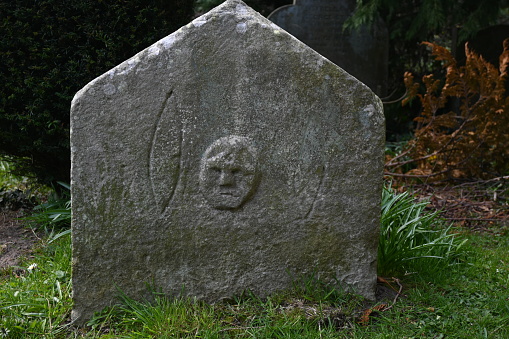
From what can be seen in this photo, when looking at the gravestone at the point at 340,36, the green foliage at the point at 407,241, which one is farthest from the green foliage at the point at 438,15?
the green foliage at the point at 407,241

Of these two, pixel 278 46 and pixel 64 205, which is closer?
pixel 278 46

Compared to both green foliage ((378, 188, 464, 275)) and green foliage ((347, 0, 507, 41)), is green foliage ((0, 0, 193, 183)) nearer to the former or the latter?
green foliage ((378, 188, 464, 275))

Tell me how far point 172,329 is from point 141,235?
1.38 ft

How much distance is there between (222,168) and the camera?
2326 mm

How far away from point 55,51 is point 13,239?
49.9 inches

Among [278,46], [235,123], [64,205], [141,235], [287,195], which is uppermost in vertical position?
[278,46]

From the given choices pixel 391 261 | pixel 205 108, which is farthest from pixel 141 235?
pixel 391 261

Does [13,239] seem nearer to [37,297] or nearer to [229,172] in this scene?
[37,297]

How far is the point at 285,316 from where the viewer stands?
7.64 feet

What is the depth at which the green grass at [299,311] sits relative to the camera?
2.29m

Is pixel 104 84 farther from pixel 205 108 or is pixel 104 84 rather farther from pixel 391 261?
pixel 391 261

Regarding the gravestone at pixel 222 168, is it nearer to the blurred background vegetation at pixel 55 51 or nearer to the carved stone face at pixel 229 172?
the carved stone face at pixel 229 172

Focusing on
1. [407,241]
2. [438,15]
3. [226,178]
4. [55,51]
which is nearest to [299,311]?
[226,178]

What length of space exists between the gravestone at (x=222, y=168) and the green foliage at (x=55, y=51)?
1.46 metres
